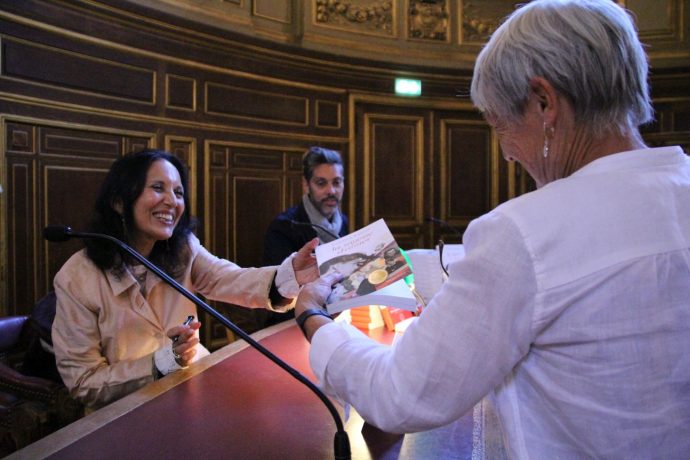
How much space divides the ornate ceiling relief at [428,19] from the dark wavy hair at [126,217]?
14.8ft

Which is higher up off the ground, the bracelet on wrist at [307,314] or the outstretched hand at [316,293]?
the outstretched hand at [316,293]

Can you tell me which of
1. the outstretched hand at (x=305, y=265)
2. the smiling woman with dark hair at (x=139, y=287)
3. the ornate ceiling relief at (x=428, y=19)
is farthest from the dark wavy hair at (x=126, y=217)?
the ornate ceiling relief at (x=428, y=19)

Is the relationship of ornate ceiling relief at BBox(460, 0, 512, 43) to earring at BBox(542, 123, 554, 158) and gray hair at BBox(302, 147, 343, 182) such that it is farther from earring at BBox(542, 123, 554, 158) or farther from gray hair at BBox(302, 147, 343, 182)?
earring at BBox(542, 123, 554, 158)

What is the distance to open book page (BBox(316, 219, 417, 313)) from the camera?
1247mm

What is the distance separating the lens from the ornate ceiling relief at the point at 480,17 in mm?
6293

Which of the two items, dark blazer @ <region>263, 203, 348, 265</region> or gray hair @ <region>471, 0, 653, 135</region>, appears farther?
dark blazer @ <region>263, 203, 348, 265</region>

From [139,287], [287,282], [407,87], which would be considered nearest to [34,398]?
[139,287]

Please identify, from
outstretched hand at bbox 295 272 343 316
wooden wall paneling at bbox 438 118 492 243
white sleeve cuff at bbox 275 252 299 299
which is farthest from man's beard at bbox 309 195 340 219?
wooden wall paneling at bbox 438 118 492 243

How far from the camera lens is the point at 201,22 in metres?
4.45

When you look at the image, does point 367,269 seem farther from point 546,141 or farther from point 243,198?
point 243,198

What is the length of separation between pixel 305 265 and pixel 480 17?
5.16m

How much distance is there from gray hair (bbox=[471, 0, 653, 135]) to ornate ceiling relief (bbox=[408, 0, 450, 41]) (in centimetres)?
554

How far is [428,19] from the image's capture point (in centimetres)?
618

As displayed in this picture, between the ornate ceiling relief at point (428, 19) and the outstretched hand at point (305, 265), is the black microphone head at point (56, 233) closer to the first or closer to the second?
the outstretched hand at point (305, 265)
